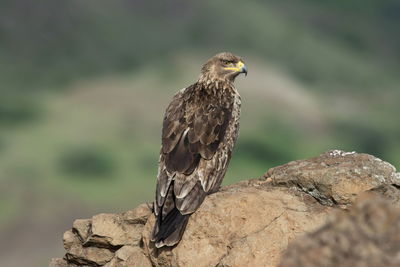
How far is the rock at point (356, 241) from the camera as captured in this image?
5754 mm

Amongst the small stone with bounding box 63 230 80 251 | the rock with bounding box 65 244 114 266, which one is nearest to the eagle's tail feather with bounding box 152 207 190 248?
the rock with bounding box 65 244 114 266

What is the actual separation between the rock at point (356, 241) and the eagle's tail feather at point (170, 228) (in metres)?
4.55

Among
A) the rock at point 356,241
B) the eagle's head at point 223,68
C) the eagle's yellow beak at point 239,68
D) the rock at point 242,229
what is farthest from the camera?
the eagle's yellow beak at point 239,68

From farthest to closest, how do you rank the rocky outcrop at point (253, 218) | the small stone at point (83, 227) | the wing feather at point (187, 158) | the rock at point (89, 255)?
1. the small stone at point (83, 227)
2. the rock at point (89, 255)
3. the wing feather at point (187, 158)
4. the rocky outcrop at point (253, 218)

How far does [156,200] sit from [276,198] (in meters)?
1.98

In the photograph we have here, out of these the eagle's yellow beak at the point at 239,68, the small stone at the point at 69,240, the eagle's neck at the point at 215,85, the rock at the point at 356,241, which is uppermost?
the eagle's yellow beak at the point at 239,68

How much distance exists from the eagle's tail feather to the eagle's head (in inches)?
144

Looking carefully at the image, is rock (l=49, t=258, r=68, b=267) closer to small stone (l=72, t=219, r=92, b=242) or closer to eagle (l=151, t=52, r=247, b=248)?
small stone (l=72, t=219, r=92, b=242)

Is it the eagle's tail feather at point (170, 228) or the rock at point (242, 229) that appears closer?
the rock at point (242, 229)

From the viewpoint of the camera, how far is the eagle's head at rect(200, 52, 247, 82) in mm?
13711

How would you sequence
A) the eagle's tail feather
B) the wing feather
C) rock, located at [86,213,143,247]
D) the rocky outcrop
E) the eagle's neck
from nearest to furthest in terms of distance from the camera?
the rocky outcrop
the eagle's tail feather
the wing feather
rock, located at [86,213,143,247]
the eagle's neck

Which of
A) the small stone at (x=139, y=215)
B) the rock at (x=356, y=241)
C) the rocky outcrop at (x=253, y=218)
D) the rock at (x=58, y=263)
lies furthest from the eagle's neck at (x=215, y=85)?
the rock at (x=356, y=241)

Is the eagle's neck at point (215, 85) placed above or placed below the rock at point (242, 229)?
above

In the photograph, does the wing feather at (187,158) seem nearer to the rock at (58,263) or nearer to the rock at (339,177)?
the rock at (339,177)
